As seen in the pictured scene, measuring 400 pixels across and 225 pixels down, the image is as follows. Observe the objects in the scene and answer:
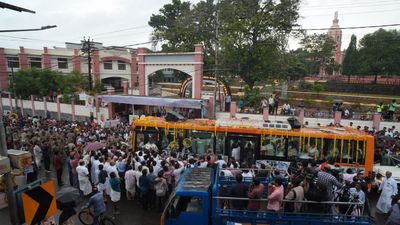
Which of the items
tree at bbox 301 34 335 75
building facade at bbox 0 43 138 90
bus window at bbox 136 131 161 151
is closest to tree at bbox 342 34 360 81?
tree at bbox 301 34 335 75

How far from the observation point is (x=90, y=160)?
10.5 m

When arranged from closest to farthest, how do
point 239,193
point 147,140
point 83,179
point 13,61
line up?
point 239,193, point 83,179, point 147,140, point 13,61

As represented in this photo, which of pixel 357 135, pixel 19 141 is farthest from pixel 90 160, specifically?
pixel 357 135

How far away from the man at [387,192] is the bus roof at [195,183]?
233 inches

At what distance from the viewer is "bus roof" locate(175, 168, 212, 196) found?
6871 millimetres

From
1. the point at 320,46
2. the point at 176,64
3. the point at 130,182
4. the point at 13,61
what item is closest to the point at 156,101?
the point at 176,64

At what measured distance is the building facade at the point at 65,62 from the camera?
41.2 meters

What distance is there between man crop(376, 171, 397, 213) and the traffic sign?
9579 millimetres

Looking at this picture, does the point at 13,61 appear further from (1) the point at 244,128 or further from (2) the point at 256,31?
(1) the point at 244,128

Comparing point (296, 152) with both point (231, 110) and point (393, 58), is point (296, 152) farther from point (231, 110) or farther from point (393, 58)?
point (393, 58)

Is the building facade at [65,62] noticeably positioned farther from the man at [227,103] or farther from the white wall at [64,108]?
the man at [227,103]

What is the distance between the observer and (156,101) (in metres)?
22.0

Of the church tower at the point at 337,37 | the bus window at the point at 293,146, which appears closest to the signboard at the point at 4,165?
the bus window at the point at 293,146

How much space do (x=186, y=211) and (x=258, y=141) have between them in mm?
5764
